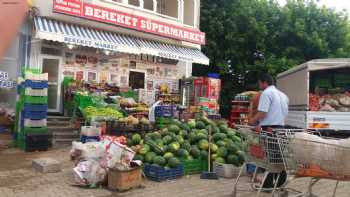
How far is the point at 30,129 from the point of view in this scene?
10656mm

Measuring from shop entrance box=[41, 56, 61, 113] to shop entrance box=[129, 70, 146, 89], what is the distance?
3731 millimetres

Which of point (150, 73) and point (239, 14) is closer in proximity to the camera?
point (150, 73)

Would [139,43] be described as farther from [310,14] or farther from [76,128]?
[310,14]

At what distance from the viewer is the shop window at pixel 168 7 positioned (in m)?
21.0

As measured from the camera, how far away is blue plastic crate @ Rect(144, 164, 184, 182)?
7540mm

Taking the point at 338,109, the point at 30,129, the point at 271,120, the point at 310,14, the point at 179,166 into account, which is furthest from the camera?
the point at 310,14

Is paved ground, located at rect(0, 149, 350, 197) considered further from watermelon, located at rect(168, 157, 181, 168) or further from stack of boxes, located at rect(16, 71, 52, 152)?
stack of boxes, located at rect(16, 71, 52, 152)

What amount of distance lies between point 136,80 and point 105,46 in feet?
12.6

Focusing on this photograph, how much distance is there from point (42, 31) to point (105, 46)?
2.50 m

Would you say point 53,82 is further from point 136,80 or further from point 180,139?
point 180,139

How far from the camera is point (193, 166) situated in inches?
328

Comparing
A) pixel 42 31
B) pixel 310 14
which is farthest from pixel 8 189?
pixel 310 14

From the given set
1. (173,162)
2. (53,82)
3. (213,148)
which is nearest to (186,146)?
(213,148)

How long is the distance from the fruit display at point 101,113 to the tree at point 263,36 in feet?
43.2
